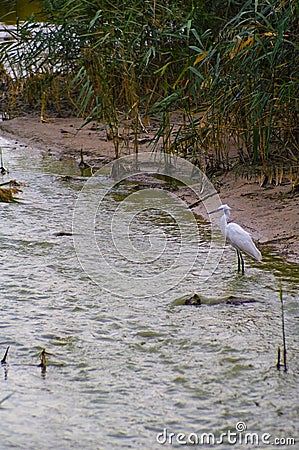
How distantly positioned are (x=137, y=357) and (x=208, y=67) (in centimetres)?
354

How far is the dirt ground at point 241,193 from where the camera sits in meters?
4.76

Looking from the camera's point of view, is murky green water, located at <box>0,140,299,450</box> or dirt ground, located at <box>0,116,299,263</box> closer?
murky green water, located at <box>0,140,299,450</box>

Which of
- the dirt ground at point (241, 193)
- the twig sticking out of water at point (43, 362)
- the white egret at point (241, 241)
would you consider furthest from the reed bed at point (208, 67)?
the twig sticking out of water at point (43, 362)

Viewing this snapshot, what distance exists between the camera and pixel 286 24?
482cm

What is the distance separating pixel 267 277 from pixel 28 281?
4.24 feet

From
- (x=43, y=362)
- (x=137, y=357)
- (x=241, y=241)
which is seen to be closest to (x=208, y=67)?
(x=241, y=241)

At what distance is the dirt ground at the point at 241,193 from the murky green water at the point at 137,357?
0.30m

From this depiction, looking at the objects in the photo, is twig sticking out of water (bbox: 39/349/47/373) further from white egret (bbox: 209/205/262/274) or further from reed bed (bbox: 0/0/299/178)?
reed bed (bbox: 0/0/299/178)

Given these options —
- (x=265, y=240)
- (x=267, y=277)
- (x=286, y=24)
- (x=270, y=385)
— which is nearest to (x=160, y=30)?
(x=286, y=24)

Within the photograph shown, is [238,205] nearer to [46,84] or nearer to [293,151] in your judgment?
[293,151]

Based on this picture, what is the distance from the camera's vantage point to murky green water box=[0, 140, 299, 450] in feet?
8.72

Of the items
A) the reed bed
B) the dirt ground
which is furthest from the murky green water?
the reed bed

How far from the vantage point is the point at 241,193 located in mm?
5574

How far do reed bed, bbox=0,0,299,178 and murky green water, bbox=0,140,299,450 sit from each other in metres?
1.12
